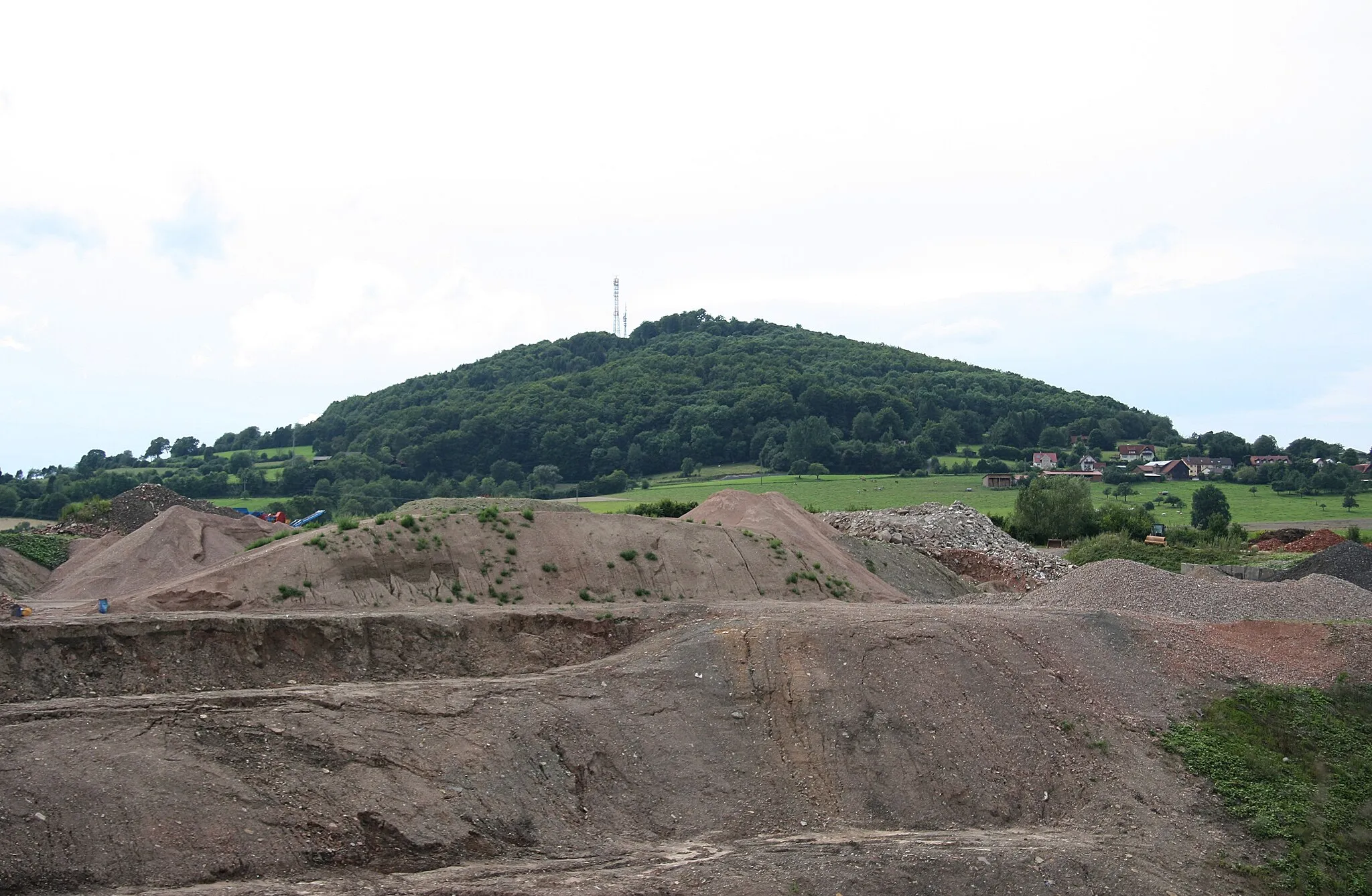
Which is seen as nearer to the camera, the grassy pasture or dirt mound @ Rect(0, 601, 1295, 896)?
dirt mound @ Rect(0, 601, 1295, 896)

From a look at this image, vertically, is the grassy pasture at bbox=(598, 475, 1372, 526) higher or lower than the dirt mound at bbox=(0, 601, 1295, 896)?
higher

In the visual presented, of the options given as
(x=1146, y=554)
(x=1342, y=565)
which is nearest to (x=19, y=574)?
(x=1146, y=554)

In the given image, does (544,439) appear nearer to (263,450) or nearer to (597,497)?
(597,497)

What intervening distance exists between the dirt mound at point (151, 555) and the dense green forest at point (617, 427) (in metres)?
29.2

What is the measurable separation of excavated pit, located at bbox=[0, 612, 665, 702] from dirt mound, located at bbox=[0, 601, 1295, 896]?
2.02 ft

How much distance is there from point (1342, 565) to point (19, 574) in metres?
45.9

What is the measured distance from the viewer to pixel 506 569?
29.6 meters

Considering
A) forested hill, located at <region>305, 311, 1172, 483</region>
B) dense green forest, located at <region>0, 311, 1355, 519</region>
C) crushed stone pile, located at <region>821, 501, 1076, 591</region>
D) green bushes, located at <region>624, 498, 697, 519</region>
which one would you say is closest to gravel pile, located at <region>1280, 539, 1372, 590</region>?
crushed stone pile, located at <region>821, 501, 1076, 591</region>

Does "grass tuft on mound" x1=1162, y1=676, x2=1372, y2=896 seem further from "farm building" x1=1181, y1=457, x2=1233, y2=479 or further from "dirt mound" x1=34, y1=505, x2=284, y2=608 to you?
"farm building" x1=1181, y1=457, x2=1233, y2=479

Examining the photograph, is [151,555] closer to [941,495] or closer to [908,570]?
[908,570]

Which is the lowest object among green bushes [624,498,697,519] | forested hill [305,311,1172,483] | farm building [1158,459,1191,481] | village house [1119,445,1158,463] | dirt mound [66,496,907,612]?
dirt mound [66,496,907,612]

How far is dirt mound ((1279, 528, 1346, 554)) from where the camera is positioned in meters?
53.6

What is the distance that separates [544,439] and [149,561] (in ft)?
189

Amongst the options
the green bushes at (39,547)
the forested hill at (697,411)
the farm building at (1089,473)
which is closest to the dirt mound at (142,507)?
the green bushes at (39,547)
